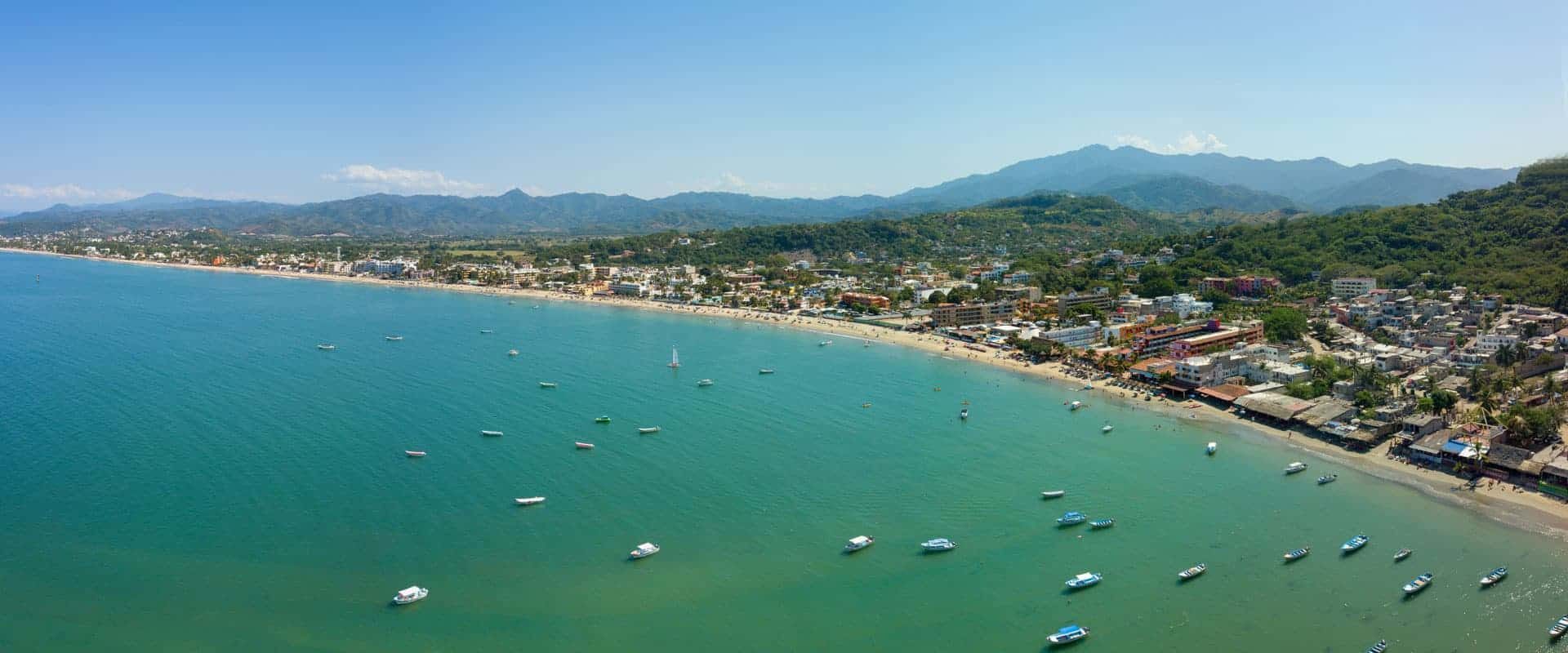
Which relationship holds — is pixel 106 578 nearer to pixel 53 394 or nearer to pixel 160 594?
pixel 160 594

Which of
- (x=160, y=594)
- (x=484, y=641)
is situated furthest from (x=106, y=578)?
(x=484, y=641)

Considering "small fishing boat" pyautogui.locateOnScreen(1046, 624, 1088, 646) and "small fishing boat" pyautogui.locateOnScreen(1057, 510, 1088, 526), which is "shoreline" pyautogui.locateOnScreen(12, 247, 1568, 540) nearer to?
"small fishing boat" pyautogui.locateOnScreen(1057, 510, 1088, 526)

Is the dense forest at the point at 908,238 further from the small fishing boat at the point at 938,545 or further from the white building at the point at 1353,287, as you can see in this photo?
the small fishing boat at the point at 938,545

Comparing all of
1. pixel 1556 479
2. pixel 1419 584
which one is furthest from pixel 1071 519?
pixel 1556 479

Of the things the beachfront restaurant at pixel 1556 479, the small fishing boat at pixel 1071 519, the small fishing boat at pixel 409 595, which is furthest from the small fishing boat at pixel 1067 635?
the beachfront restaurant at pixel 1556 479

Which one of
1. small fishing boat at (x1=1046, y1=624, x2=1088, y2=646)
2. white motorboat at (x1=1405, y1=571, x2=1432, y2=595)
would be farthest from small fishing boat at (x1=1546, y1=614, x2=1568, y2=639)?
small fishing boat at (x1=1046, y1=624, x2=1088, y2=646)
